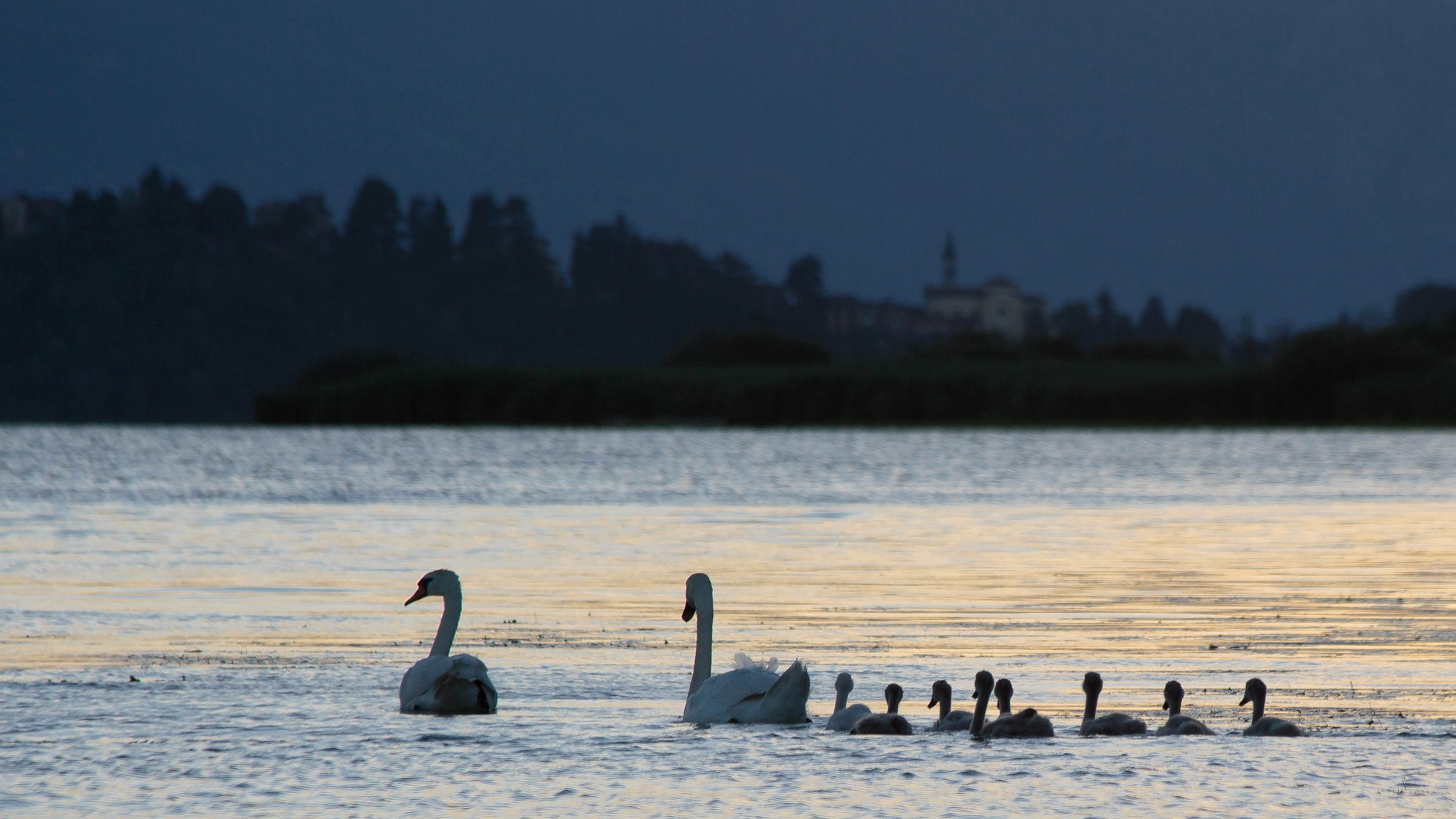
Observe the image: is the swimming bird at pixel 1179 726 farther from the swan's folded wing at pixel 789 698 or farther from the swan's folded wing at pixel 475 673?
the swan's folded wing at pixel 475 673

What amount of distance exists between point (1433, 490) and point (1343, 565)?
15.8 m

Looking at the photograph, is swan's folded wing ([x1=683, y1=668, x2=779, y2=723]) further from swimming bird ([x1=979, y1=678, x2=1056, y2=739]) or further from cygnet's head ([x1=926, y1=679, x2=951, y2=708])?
swimming bird ([x1=979, y1=678, x2=1056, y2=739])

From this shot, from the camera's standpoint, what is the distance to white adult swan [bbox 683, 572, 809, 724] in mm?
10297

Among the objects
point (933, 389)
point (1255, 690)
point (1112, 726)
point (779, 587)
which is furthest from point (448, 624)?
point (933, 389)

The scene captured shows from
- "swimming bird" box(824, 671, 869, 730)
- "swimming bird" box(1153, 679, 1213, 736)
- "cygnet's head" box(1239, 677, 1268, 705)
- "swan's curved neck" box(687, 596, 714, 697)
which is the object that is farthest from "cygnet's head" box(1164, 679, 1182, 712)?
"swan's curved neck" box(687, 596, 714, 697)

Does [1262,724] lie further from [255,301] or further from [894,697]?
[255,301]

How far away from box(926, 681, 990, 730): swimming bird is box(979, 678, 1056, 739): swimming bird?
0.32 m

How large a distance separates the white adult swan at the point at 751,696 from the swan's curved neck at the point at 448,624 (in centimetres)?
169

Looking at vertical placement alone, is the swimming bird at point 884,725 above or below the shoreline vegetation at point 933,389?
below

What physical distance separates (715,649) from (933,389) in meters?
64.1

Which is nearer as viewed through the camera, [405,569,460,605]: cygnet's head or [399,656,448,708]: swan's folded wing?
[399,656,448,708]: swan's folded wing

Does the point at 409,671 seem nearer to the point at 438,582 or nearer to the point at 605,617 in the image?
the point at 438,582

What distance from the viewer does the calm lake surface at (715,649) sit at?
8617 millimetres

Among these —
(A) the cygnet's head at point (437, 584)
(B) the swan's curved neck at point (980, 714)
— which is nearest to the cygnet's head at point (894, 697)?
(B) the swan's curved neck at point (980, 714)
